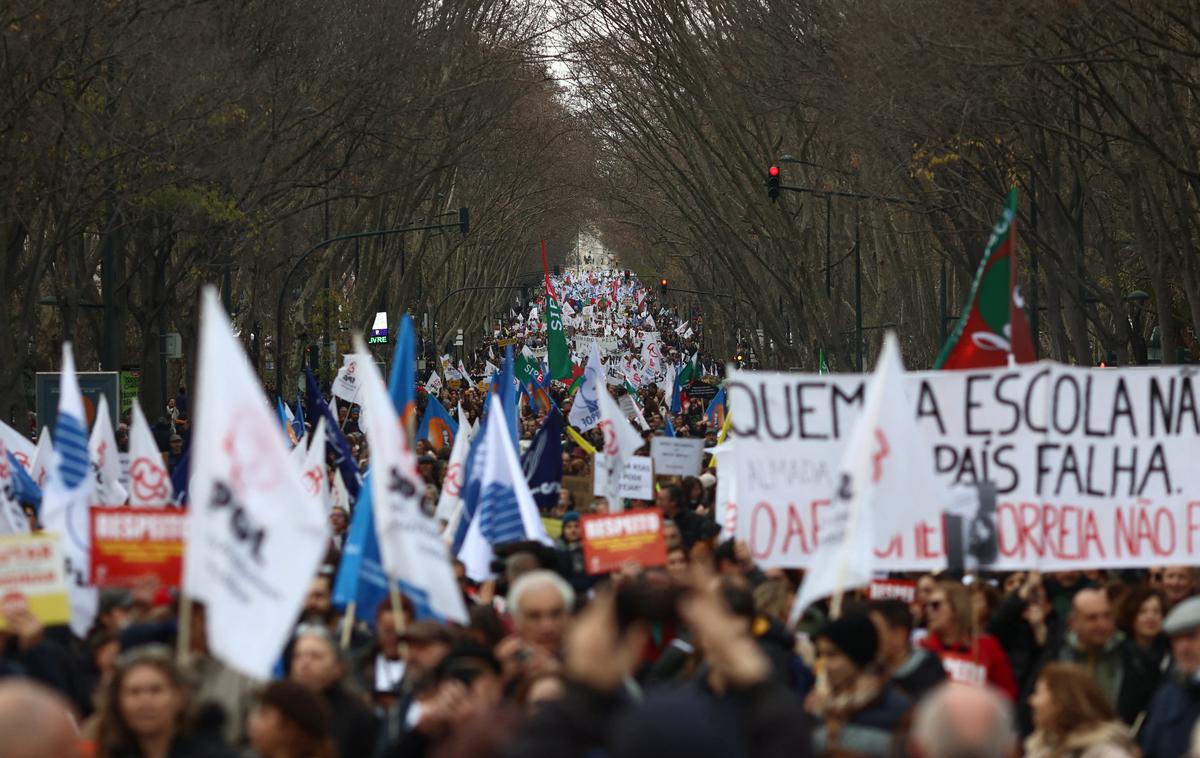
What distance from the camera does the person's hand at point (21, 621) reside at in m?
7.86

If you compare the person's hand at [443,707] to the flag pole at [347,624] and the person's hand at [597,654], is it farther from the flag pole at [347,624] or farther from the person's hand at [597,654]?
the flag pole at [347,624]

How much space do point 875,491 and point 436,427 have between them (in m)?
16.9

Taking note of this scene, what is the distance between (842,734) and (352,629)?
124 inches

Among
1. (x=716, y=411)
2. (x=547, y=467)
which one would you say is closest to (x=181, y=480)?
(x=547, y=467)

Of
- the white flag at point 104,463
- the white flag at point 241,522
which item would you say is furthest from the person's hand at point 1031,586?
the white flag at point 104,463

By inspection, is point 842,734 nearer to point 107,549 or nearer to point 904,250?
point 107,549

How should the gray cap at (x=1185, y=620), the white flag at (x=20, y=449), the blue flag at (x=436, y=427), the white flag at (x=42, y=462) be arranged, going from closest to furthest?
the gray cap at (x=1185, y=620)
the white flag at (x=42, y=462)
the white flag at (x=20, y=449)
the blue flag at (x=436, y=427)

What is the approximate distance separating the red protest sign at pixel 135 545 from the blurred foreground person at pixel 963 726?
5.20m

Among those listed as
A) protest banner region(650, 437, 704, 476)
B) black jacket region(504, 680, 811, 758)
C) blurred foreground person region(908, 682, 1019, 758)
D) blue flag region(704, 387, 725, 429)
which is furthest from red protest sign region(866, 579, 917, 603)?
blue flag region(704, 387, 725, 429)

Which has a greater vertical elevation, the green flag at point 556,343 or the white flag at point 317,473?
the green flag at point 556,343

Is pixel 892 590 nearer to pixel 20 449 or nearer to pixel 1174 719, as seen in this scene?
pixel 1174 719

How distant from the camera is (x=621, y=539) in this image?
11.9m

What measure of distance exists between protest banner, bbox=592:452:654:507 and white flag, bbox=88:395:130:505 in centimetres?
416

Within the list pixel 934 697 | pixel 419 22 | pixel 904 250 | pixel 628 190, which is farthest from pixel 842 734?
pixel 628 190
